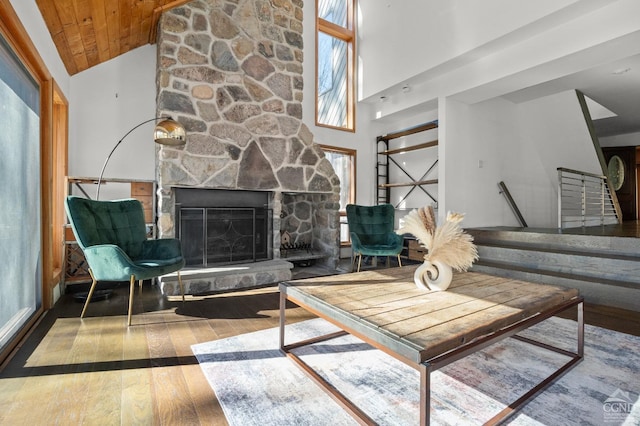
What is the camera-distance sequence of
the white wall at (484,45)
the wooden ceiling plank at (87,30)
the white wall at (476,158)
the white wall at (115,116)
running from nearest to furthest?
the wooden ceiling plank at (87,30) → the white wall at (484,45) → the white wall at (115,116) → the white wall at (476,158)

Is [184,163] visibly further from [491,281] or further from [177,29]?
[491,281]

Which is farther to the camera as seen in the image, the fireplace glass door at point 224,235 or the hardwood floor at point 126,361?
the fireplace glass door at point 224,235

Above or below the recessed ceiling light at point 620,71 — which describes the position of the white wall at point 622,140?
below

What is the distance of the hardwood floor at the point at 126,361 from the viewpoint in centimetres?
136

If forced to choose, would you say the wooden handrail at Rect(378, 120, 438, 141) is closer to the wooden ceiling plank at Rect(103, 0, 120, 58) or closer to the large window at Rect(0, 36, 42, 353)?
the wooden ceiling plank at Rect(103, 0, 120, 58)

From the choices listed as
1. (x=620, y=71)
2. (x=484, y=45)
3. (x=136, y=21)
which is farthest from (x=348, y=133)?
(x=620, y=71)

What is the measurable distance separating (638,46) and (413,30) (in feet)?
8.22

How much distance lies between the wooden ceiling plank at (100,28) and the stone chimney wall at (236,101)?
1.71 feet

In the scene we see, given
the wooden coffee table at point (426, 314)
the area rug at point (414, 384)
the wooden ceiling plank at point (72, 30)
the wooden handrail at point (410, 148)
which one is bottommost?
the area rug at point (414, 384)

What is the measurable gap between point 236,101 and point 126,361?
3025mm

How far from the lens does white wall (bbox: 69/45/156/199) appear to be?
11.9ft

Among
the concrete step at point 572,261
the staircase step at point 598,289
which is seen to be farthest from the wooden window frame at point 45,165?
the staircase step at point 598,289

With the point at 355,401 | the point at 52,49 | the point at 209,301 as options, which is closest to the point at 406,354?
the point at 355,401

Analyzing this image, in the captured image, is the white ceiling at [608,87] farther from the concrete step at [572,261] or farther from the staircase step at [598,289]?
the staircase step at [598,289]
